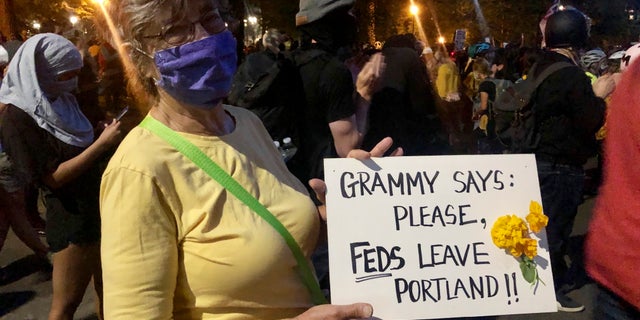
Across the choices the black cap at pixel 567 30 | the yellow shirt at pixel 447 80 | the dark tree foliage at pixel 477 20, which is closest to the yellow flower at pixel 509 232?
the black cap at pixel 567 30

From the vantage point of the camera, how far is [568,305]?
4574mm

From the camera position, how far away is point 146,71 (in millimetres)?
1632

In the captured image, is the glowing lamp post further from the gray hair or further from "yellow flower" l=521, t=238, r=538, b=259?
the gray hair

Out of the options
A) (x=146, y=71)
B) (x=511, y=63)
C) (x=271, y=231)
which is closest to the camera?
(x=271, y=231)

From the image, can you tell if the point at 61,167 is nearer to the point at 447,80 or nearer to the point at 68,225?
the point at 68,225

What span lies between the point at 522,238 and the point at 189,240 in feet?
3.23

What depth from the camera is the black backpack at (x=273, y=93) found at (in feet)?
10.3

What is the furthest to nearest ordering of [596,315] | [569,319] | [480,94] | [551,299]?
[480,94] < [569,319] < [596,315] < [551,299]

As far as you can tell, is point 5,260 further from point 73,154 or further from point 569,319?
point 569,319

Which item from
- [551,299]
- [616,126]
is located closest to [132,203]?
[551,299]

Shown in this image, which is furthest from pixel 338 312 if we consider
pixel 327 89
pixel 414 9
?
pixel 414 9

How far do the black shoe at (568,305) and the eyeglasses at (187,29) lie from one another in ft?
12.2

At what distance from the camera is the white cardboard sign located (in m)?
1.75

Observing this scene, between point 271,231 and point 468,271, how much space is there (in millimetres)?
653
